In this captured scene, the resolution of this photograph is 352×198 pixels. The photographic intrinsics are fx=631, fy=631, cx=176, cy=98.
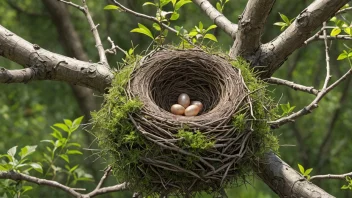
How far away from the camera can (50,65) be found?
2752 mm

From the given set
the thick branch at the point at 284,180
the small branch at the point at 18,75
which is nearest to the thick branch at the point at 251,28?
the thick branch at the point at 284,180

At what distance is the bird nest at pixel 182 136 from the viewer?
236cm

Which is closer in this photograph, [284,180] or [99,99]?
[284,180]

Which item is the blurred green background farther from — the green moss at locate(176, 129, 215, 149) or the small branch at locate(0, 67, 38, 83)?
the green moss at locate(176, 129, 215, 149)

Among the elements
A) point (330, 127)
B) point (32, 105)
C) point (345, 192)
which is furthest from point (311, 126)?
point (32, 105)

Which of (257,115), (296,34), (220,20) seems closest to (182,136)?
(257,115)

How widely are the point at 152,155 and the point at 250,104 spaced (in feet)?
1.45

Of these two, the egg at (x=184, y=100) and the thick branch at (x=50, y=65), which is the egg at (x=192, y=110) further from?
the thick branch at (x=50, y=65)

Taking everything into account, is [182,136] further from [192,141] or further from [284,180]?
[284,180]

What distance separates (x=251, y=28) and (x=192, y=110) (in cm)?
45

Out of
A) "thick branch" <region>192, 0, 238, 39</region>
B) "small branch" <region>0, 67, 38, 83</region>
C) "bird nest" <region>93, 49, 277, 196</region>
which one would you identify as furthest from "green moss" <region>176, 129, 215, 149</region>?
"thick branch" <region>192, 0, 238, 39</region>

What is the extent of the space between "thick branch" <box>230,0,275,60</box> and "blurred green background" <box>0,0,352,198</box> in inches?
151

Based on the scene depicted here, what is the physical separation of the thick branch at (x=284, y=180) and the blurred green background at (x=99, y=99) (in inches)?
153

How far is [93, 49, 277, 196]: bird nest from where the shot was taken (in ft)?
7.74
